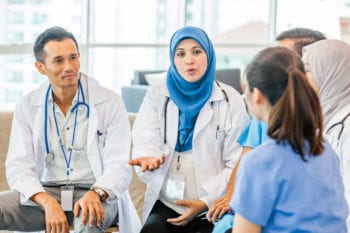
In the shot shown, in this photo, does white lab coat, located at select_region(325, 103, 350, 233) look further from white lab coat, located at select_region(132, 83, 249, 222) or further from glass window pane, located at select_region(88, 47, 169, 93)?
glass window pane, located at select_region(88, 47, 169, 93)

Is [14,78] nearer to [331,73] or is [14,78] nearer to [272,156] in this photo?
[331,73]

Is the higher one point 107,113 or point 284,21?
point 284,21

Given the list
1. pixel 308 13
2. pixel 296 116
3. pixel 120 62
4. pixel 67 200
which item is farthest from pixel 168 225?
pixel 308 13

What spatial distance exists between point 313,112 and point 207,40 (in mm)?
1240

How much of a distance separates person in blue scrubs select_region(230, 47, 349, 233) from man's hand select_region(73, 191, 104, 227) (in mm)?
987

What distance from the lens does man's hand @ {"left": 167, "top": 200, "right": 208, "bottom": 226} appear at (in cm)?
277

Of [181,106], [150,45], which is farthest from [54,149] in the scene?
[150,45]

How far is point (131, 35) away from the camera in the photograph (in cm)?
739

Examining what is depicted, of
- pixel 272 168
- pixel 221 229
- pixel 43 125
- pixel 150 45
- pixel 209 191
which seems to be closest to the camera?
pixel 272 168

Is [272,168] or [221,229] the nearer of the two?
[272,168]

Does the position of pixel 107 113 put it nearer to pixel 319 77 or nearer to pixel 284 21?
pixel 319 77

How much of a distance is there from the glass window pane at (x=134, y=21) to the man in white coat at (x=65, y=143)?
151 inches

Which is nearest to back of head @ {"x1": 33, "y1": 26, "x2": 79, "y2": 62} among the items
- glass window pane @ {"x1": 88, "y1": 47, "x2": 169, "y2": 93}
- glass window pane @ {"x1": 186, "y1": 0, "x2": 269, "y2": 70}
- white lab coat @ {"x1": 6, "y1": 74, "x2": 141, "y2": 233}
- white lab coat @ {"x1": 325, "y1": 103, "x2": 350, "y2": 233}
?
white lab coat @ {"x1": 6, "y1": 74, "x2": 141, "y2": 233}

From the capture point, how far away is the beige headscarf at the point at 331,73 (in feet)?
8.62
